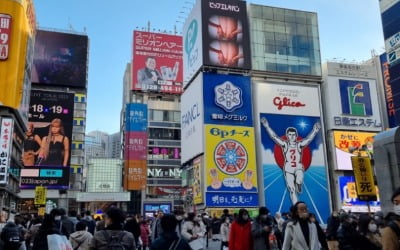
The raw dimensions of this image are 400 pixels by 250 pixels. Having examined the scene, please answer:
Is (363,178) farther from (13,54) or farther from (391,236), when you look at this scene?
(13,54)

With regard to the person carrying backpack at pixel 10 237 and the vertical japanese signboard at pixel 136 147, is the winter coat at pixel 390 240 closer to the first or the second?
the person carrying backpack at pixel 10 237

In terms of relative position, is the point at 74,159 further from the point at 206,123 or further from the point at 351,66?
the point at 351,66

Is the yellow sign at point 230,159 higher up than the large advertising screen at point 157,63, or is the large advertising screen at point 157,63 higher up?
the large advertising screen at point 157,63

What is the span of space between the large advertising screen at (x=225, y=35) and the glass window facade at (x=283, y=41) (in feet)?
4.26

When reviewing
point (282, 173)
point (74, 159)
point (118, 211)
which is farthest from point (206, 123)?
point (118, 211)

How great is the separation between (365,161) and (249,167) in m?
24.5

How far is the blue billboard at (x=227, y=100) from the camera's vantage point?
3950 centimetres

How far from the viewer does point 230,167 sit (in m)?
38.6

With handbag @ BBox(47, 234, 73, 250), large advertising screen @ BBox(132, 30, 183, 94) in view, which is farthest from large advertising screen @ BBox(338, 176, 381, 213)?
handbag @ BBox(47, 234, 73, 250)

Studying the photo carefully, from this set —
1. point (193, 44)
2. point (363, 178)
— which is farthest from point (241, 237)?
point (193, 44)

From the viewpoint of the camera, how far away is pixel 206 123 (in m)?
39.0

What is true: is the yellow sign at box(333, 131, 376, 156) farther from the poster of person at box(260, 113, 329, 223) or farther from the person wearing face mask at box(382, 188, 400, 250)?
the person wearing face mask at box(382, 188, 400, 250)

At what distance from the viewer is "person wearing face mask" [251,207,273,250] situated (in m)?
7.47

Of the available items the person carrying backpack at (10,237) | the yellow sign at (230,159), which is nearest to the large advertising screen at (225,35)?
the yellow sign at (230,159)
